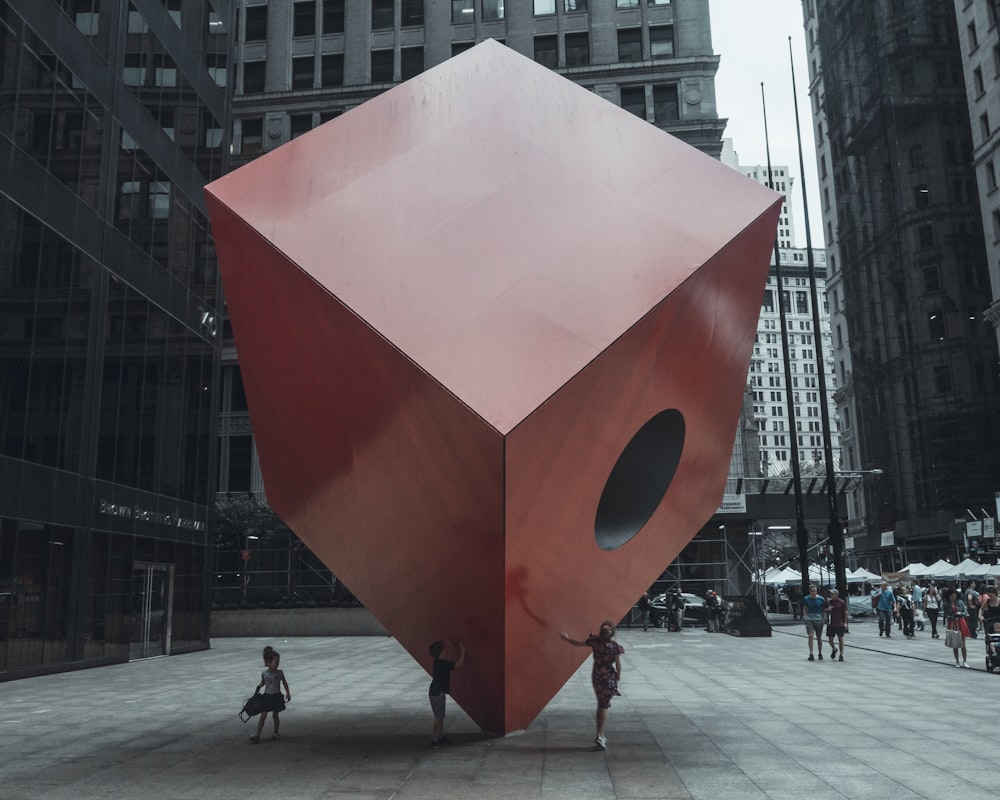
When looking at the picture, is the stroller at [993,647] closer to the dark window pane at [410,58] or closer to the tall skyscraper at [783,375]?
the dark window pane at [410,58]

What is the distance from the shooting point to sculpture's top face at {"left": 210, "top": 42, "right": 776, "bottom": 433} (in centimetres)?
831

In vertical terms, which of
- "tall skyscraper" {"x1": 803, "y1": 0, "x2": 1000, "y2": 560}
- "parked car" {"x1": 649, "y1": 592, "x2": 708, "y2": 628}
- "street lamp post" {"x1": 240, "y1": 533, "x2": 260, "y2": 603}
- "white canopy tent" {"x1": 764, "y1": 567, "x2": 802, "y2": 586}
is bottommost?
"parked car" {"x1": 649, "y1": 592, "x2": 708, "y2": 628}

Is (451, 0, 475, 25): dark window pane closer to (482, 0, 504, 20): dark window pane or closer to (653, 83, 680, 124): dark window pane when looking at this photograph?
(482, 0, 504, 20): dark window pane

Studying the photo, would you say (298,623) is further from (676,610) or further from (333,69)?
(333,69)

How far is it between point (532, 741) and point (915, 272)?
59.1m

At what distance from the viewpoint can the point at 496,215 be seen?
30.5 feet

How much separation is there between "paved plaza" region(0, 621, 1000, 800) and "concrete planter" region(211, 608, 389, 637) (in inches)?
665

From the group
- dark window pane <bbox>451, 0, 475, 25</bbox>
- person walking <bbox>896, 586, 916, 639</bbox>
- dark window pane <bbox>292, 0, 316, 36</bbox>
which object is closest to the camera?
person walking <bbox>896, 586, 916, 639</bbox>

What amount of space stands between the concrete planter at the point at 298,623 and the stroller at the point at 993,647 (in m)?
23.3

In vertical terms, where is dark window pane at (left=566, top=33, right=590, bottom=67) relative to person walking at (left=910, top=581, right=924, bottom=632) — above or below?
above

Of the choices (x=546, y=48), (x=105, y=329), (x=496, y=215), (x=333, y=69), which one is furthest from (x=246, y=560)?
(x=496, y=215)

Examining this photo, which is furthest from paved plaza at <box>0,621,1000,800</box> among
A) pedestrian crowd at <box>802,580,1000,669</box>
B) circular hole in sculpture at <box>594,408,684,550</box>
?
circular hole in sculpture at <box>594,408,684,550</box>

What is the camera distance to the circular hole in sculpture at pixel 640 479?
10398mm

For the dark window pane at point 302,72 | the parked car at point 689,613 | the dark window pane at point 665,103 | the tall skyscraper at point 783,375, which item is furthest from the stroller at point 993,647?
the tall skyscraper at point 783,375
